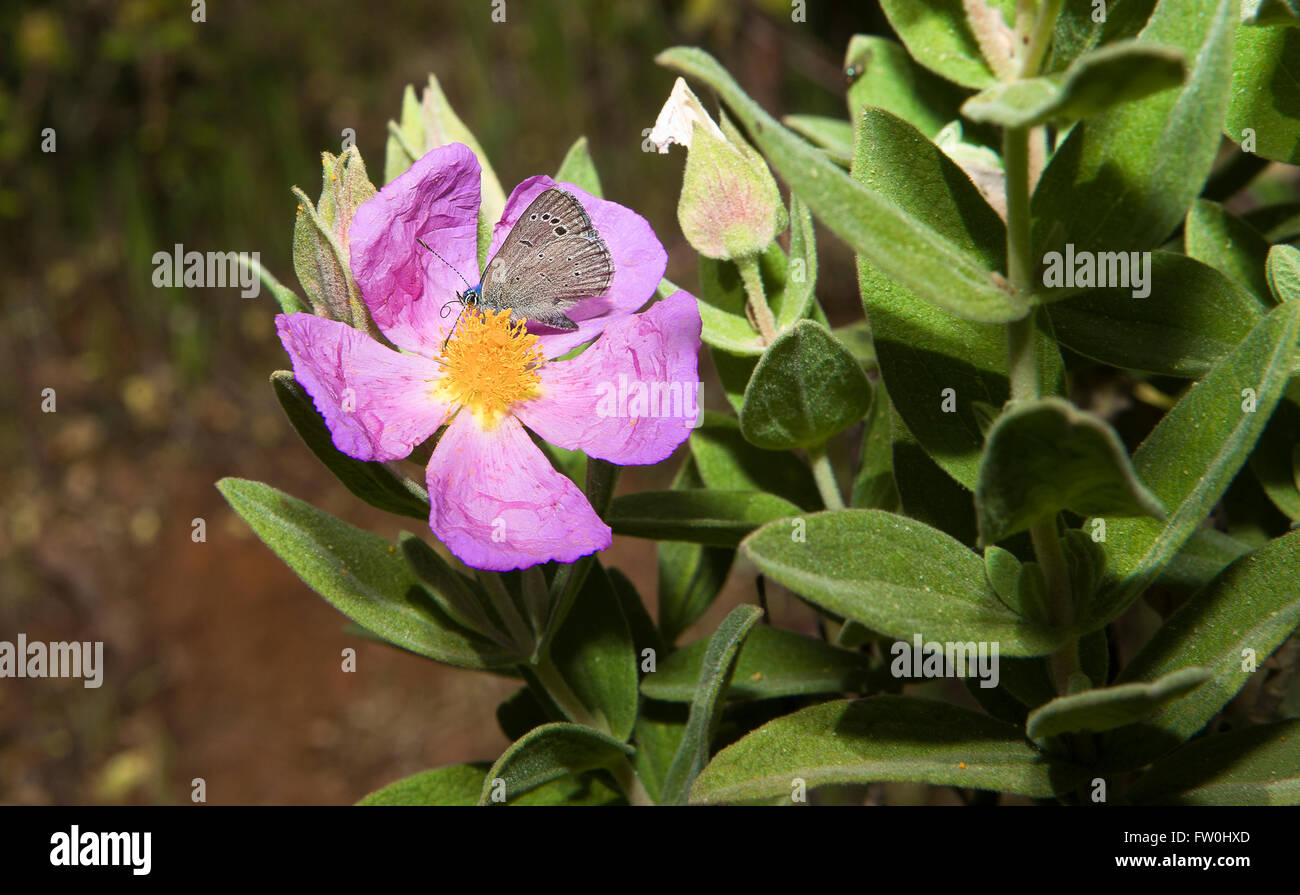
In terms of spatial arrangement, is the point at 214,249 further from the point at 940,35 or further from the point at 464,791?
the point at 940,35

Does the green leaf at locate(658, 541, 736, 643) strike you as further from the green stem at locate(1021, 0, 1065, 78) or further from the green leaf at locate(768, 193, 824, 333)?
the green stem at locate(1021, 0, 1065, 78)

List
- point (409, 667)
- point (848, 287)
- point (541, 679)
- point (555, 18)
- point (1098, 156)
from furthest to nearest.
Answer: point (555, 18) → point (848, 287) → point (409, 667) → point (541, 679) → point (1098, 156)

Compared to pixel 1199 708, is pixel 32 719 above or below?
below

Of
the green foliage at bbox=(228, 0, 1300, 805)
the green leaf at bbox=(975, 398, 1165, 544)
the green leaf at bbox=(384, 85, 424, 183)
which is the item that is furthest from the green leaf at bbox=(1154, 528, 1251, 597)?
the green leaf at bbox=(384, 85, 424, 183)

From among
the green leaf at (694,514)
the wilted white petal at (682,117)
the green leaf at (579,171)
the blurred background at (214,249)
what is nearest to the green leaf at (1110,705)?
the green leaf at (694,514)

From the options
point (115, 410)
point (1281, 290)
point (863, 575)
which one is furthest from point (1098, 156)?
point (115, 410)

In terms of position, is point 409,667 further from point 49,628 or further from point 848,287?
point 848,287

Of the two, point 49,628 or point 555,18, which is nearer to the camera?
point 49,628
